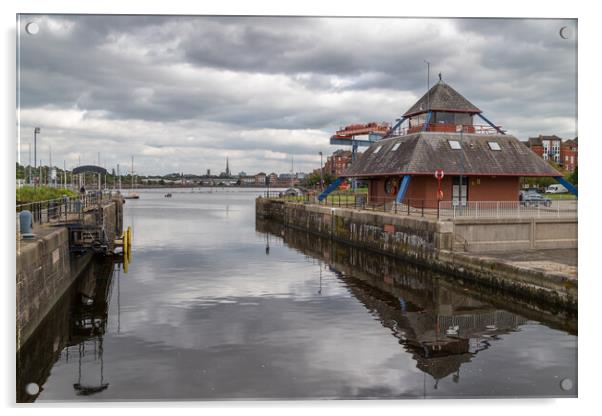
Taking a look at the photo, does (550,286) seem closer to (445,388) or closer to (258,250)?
(445,388)

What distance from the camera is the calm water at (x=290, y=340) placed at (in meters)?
11.3

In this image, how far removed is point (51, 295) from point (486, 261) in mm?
16088

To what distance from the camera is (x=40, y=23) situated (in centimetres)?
873

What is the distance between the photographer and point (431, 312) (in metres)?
18.7

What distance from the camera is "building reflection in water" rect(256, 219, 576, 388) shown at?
1387cm

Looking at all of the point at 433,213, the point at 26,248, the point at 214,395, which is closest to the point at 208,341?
the point at 214,395

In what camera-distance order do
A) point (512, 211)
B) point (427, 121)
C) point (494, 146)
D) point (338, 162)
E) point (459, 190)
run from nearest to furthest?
1. point (512, 211)
2. point (459, 190)
3. point (494, 146)
4. point (427, 121)
5. point (338, 162)

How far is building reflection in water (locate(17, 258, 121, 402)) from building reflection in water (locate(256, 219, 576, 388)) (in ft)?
24.9

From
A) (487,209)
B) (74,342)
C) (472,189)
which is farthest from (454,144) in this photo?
(74,342)

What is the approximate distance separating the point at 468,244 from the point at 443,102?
17600mm

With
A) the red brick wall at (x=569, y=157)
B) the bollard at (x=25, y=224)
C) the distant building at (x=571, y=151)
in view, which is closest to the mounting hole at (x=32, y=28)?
the bollard at (x=25, y=224)

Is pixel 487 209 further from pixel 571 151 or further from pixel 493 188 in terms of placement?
pixel 571 151

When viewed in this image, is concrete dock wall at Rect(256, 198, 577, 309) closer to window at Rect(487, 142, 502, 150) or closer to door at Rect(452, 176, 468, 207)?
door at Rect(452, 176, 468, 207)

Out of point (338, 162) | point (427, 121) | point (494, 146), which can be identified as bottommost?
point (494, 146)
